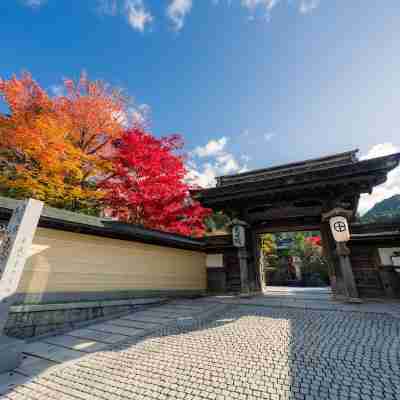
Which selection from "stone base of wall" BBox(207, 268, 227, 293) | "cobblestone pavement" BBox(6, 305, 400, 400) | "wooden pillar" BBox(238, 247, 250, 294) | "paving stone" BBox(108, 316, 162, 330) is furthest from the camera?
"stone base of wall" BBox(207, 268, 227, 293)

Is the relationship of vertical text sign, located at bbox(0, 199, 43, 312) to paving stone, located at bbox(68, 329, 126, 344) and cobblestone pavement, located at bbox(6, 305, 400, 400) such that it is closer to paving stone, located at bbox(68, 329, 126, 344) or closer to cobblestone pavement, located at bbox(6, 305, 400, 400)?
cobblestone pavement, located at bbox(6, 305, 400, 400)

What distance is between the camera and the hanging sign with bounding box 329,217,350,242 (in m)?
6.63

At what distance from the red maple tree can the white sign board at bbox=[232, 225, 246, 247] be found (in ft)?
9.53

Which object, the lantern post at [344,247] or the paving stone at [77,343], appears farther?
the lantern post at [344,247]

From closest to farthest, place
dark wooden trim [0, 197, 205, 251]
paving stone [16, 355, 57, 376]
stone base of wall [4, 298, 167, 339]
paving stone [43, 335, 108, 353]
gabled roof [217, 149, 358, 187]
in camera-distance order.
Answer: paving stone [16, 355, 57, 376] < paving stone [43, 335, 108, 353] < stone base of wall [4, 298, 167, 339] < dark wooden trim [0, 197, 205, 251] < gabled roof [217, 149, 358, 187]

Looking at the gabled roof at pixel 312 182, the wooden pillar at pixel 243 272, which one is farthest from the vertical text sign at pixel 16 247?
the wooden pillar at pixel 243 272

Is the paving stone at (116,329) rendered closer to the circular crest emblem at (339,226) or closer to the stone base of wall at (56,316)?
the stone base of wall at (56,316)

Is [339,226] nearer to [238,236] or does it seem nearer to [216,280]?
[238,236]

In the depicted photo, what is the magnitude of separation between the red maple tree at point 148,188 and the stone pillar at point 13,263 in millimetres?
6078

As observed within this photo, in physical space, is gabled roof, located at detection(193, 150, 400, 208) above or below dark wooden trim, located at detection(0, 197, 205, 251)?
above

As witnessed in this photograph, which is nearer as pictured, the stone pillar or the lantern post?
the stone pillar

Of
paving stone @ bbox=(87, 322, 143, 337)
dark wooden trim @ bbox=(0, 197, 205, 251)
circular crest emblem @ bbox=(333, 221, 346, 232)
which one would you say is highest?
circular crest emblem @ bbox=(333, 221, 346, 232)

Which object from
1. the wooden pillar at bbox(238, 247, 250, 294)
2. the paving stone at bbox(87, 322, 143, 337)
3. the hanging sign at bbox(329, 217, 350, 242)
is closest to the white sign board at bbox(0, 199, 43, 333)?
the paving stone at bbox(87, 322, 143, 337)

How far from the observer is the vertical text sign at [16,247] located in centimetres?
334
